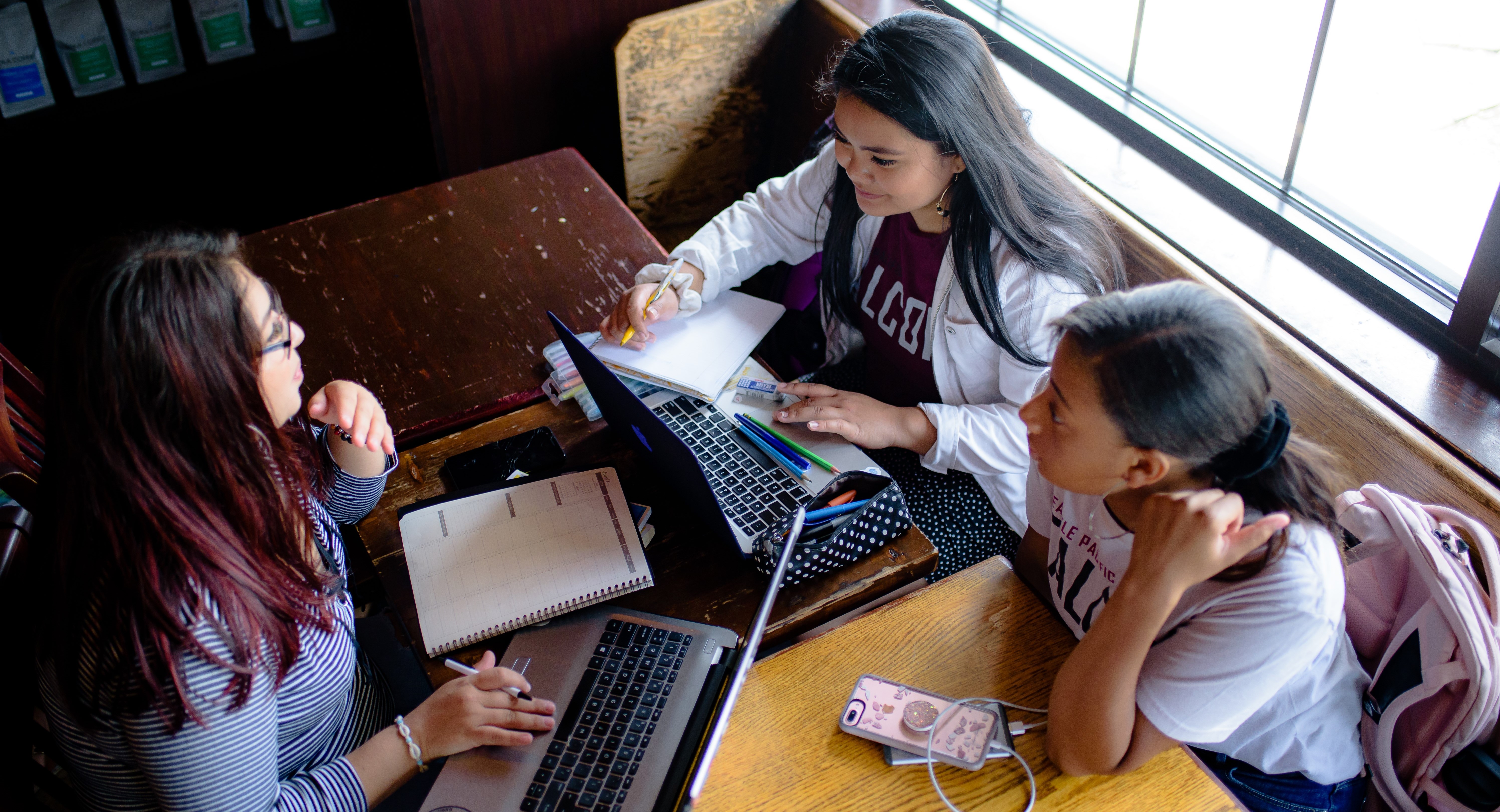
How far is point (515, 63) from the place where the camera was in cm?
268

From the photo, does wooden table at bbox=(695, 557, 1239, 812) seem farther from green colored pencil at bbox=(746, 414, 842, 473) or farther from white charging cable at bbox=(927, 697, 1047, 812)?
green colored pencil at bbox=(746, 414, 842, 473)

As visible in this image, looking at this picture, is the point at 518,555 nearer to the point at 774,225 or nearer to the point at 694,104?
the point at 774,225

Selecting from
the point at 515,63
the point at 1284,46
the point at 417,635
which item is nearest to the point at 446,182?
the point at 515,63

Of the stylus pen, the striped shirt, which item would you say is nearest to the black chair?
the striped shirt

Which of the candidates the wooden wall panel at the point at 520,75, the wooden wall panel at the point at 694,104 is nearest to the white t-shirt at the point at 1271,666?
the wooden wall panel at the point at 694,104

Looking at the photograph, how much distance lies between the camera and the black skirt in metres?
1.58

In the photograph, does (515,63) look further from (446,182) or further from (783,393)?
(783,393)

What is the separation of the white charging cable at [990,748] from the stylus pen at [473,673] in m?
0.46

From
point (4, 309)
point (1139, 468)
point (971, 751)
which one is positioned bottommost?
point (4, 309)

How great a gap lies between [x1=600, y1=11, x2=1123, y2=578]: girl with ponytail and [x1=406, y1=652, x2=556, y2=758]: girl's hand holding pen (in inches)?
22.2

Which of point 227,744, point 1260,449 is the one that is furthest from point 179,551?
point 1260,449

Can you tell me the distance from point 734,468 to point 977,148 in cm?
62

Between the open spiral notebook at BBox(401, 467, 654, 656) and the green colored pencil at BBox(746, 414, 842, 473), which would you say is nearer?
the open spiral notebook at BBox(401, 467, 654, 656)

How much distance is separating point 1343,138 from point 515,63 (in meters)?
2.06
